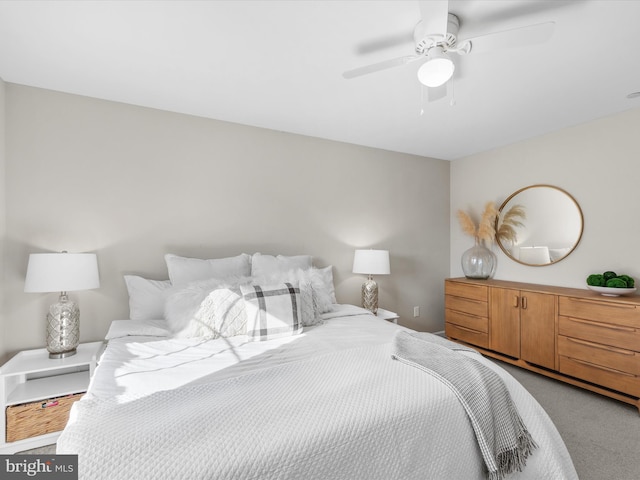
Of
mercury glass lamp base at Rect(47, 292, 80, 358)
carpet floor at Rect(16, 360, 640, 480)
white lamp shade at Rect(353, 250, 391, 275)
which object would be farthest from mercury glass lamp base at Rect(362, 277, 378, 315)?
mercury glass lamp base at Rect(47, 292, 80, 358)

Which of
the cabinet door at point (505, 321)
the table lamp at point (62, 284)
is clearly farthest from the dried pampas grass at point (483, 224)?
the table lamp at point (62, 284)

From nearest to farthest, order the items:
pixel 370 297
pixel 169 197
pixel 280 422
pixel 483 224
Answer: pixel 280 422, pixel 169 197, pixel 370 297, pixel 483 224

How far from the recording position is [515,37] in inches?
60.2

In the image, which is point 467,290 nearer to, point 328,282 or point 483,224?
point 483,224

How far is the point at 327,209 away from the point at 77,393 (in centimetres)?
257

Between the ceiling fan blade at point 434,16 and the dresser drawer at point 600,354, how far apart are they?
106 inches

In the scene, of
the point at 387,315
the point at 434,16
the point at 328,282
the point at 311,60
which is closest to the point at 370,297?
the point at 387,315

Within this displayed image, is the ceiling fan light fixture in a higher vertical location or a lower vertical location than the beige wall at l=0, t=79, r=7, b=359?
higher

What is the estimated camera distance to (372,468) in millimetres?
1104

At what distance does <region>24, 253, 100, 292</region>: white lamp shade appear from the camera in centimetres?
204

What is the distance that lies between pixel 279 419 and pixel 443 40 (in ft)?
6.15

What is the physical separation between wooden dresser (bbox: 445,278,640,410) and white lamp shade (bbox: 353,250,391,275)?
1076mm

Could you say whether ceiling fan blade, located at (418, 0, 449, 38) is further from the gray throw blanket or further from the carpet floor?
the carpet floor

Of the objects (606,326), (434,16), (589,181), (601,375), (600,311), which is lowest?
(601,375)
